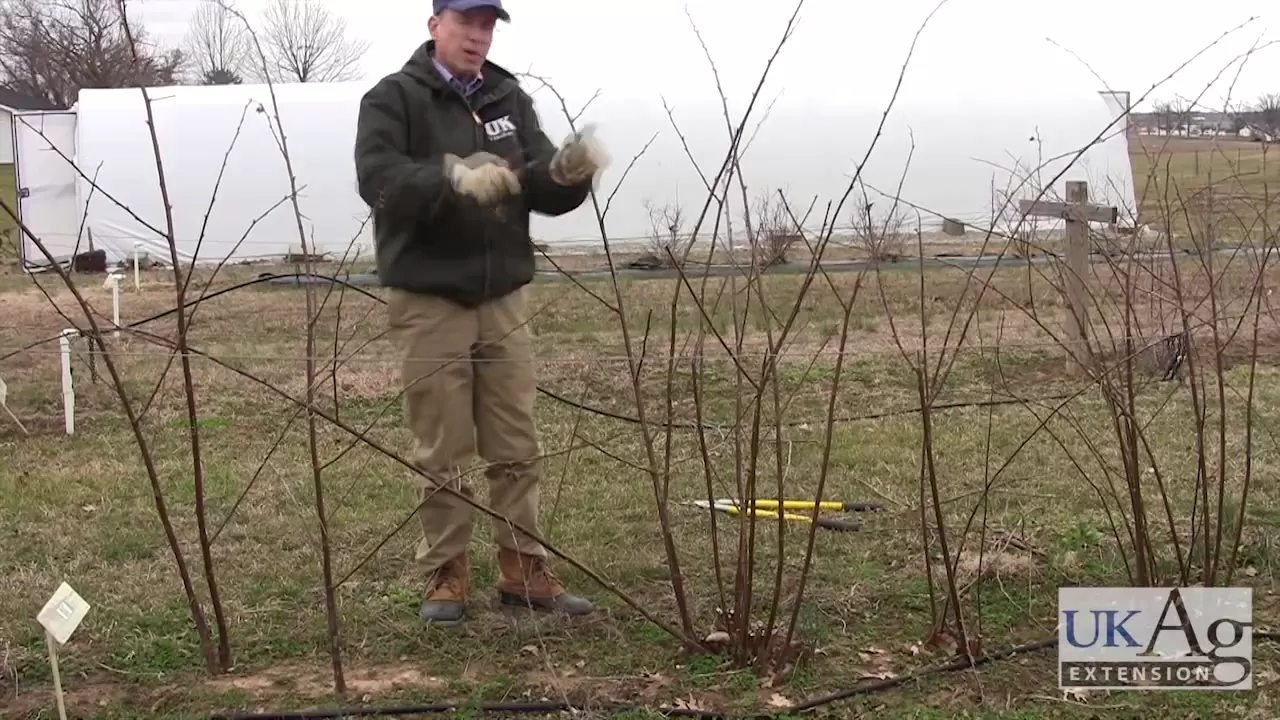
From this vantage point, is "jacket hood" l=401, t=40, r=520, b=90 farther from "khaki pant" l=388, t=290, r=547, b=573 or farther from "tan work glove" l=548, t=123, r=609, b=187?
"khaki pant" l=388, t=290, r=547, b=573

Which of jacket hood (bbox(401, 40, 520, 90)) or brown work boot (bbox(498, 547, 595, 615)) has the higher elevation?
jacket hood (bbox(401, 40, 520, 90))

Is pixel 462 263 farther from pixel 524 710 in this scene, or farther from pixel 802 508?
pixel 802 508

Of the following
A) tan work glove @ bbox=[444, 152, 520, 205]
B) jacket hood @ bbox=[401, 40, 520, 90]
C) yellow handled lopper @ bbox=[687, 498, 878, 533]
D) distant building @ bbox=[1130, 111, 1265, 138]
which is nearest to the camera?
tan work glove @ bbox=[444, 152, 520, 205]

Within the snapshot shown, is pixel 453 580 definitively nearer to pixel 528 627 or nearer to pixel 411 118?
pixel 528 627

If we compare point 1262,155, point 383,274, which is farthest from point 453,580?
point 1262,155

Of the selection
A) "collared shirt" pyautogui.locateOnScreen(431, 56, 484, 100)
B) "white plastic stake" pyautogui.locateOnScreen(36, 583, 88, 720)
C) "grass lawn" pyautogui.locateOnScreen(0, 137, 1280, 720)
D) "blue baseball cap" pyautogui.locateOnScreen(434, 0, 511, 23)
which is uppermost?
"blue baseball cap" pyautogui.locateOnScreen(434, 0, 511, 23)

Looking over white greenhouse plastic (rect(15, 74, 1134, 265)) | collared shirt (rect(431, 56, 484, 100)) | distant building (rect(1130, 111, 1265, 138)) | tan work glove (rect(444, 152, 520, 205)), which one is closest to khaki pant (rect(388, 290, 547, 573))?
tan work glove (rect(444, 152, 520, 205))

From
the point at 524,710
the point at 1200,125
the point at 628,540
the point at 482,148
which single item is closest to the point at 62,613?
the point at 524,710

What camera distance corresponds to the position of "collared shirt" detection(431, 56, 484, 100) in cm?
289

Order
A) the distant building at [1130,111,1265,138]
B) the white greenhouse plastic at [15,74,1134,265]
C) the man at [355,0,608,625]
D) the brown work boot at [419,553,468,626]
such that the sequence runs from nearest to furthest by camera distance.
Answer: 1. the man at [355,0,608,625]
2. the distant building at [1130,111,1265,138]
3. the brown work boot at [419,553,468,626]
4. the white greenhouse plastic at [15,74,1134,265]

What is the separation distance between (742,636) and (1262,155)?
1977 millimetres

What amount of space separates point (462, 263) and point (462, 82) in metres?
0.45

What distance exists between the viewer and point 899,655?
2.94m

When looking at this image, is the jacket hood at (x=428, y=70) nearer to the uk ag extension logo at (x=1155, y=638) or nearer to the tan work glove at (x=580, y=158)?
the tan work glove at (x=580, y=158)
